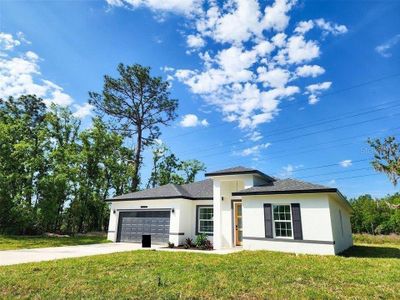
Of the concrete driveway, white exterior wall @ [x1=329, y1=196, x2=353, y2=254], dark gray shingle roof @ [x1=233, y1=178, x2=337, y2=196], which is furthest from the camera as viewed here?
white exterior wall @ [x1=329, y1=196, x2=353, y2=254]

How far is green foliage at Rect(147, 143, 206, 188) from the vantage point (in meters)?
33.6

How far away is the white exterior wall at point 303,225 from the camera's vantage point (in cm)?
1125

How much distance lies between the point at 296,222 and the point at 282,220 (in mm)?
686

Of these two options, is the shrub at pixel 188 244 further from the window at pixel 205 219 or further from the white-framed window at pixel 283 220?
the white-framed window at pixel 283 220

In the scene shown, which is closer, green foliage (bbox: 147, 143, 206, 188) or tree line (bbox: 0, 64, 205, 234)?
tree line (bbox: 0, 64, 205, 234)

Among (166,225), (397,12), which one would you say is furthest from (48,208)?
(397,12)

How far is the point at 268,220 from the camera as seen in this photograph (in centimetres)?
1234

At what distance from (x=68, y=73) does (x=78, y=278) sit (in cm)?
1297

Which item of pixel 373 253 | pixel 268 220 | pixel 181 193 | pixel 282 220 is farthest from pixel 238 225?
pixel 373 253

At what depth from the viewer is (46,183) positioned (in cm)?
2164

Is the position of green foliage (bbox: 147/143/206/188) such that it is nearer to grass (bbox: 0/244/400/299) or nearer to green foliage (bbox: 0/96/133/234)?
green foliage (bbox: 0/96/133/234)

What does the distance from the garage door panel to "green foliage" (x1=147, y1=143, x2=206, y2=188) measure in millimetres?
15580

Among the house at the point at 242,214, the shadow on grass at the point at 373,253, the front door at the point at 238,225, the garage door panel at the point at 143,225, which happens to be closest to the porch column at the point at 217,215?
the house at the point at 242,214

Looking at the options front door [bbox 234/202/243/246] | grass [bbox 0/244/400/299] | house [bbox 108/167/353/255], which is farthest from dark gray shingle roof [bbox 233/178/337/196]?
grass [bbox 0/244/400/299]
